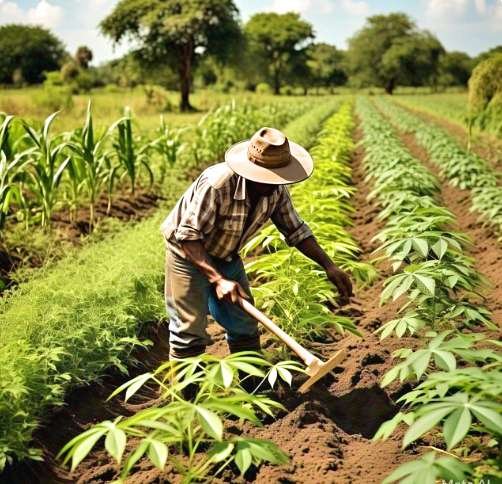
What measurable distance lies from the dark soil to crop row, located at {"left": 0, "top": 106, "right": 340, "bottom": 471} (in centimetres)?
36

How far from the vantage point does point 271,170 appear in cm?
260

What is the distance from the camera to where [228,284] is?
2.57 meters

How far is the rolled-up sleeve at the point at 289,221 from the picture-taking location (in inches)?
118

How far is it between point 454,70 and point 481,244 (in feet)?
272

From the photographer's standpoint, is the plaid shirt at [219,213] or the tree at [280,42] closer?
the plaid shirt at [219,213]

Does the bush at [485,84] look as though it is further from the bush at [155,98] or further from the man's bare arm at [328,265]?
the man's bare arm at [328,265]

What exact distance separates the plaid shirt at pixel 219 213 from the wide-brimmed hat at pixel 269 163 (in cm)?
11

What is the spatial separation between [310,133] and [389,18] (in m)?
72.7

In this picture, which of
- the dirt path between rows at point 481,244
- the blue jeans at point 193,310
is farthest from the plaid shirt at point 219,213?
the dirt path between rows at point 481,244

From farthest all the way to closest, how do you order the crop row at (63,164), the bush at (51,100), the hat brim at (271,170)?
the bush at (51,100)
the crop row at (63,164)
the hat brim at (271,170)

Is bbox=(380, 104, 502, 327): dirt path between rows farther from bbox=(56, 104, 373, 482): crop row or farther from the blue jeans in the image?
the blue jeans

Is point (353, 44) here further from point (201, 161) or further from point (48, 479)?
point (48, 479)

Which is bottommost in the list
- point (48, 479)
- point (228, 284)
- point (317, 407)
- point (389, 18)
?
point (48, 479)

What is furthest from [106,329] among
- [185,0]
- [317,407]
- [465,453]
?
[185,0]
